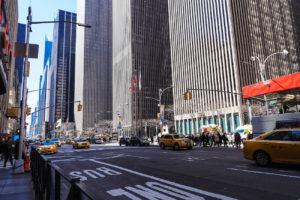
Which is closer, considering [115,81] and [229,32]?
[229,32]

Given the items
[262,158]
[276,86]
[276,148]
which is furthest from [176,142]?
[276,148]

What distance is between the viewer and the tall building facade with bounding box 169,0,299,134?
3433 inches

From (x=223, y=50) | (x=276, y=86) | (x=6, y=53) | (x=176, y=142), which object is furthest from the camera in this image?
(x=223, y=50)

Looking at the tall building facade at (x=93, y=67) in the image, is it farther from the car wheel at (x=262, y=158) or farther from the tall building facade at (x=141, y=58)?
the car wheel at (x=262, y=158)

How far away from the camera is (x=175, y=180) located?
10.4m

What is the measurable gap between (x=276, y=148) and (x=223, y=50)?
8213 cm

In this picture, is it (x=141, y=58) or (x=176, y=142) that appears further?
(x=141, y=58)

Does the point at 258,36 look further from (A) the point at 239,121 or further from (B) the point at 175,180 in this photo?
(B) the point at 175,180

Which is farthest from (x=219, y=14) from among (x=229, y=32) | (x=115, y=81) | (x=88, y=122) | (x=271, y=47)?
(x=88, y=122)

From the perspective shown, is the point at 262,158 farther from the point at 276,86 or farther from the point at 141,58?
the point at 141,58

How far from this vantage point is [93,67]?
180 m

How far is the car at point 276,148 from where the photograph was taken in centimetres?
1180

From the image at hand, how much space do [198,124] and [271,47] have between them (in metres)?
35.9

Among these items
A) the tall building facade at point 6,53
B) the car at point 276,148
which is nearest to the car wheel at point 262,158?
the car at point 276,148
